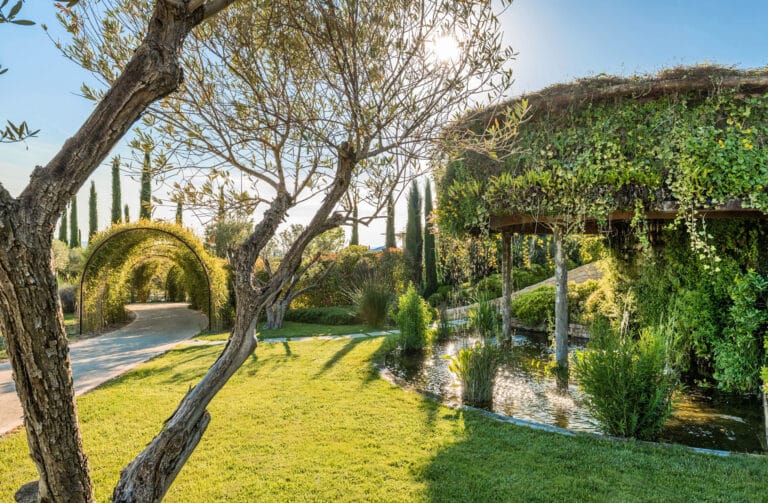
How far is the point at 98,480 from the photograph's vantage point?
2.82m

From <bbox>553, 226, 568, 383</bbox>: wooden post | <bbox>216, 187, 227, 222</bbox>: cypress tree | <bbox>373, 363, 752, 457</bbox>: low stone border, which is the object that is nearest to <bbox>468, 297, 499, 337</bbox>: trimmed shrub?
<bbox>553, 226, 568, 383</bbox>: wooden post

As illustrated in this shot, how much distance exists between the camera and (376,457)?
123 inches

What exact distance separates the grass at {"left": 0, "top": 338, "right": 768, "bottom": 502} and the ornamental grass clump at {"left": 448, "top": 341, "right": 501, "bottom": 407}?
0.50 metres

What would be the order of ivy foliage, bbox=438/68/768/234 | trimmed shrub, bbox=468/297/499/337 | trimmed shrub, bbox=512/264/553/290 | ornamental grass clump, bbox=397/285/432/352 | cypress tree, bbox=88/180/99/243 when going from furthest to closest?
cypress tree, bbox=88/180/99/243 → trimmed shrub, bbox=512/264/553/290 → trimmed shrub, bbox=468/297/499/337 → ornamental grass clump, bbox=397/285/432/352 → ivy foliage, bbox=438/68/768/234

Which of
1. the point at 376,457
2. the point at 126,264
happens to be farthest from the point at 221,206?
the point at 126,264

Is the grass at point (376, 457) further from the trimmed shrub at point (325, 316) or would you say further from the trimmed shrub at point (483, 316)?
the trimmed shrub at point (325, 316)

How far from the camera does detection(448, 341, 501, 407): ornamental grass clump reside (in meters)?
4.48

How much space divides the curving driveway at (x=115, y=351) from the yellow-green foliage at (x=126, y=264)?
2.19ft

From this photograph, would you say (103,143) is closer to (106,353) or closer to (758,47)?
(758,47)

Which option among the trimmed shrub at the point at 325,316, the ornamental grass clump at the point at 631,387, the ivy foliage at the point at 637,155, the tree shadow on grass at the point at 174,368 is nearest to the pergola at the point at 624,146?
the ivy foliage at the point at 637,155

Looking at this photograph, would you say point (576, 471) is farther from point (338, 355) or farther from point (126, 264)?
point (126, 264)

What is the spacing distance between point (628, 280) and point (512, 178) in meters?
3.26

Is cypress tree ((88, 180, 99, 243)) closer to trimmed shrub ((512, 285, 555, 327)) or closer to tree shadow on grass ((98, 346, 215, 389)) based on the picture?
tree shadow on grass ((98, 346, 215, 389))

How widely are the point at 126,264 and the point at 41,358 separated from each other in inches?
440
